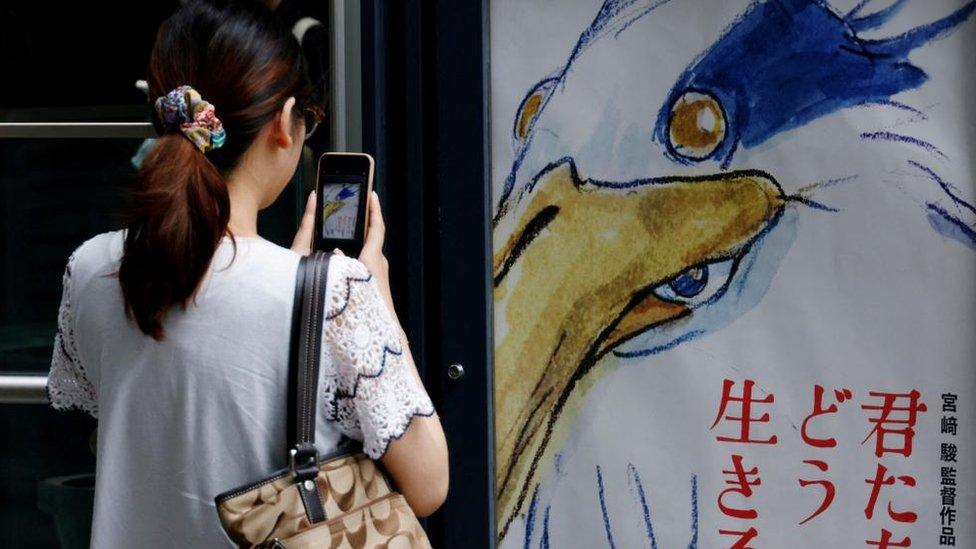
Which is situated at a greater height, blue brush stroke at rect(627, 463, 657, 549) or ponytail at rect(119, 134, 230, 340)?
ponytail at rect(119, 134, 230, 340)

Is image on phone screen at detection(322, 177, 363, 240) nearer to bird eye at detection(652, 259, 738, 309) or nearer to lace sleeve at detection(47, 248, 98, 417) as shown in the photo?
lace sleeve at detection(47, 248, 98, 417)

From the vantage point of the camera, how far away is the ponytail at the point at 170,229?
5.70ft

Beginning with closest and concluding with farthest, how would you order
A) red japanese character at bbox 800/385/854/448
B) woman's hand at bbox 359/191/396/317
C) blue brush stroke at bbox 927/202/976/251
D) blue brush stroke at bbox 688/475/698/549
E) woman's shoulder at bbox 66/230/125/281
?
woman's shoulder at bbox 66/230/125/281 → woman's hand at bbox 359/191/396/317 → blue brush stroke at bbox 927/202/976/251 → red japanese character at bbox 800/385/854/448 → blue brush stroke at bbox 688/475/698/549

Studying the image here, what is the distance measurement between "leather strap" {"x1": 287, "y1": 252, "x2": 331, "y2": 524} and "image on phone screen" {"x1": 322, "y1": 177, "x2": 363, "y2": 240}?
0.37 metres

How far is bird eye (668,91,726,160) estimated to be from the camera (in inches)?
106

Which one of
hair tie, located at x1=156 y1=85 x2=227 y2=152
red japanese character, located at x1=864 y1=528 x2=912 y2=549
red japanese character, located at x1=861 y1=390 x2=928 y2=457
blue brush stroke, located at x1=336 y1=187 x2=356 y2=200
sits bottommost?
red japanese character, located at x1=864 y1=528 x2=912 y2=549

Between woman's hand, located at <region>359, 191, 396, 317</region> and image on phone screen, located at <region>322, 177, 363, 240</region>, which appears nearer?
woman's hand, located at <region>359, 191, 396, 317</region>

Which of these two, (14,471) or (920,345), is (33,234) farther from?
(920,345)

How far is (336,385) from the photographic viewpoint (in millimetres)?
1750

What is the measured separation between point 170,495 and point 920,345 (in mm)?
1490

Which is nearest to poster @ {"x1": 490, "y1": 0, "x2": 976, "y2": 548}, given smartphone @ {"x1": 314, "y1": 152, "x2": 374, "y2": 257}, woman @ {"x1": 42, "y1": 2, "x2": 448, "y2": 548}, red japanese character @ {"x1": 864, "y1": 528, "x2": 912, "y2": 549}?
red japanese character @ {"x1": 864, "y1": 528, "x2": 912, "y2": 549}

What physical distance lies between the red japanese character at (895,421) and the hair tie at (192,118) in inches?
57.4

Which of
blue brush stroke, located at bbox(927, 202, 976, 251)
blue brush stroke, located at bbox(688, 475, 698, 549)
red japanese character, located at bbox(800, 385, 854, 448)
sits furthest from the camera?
blue brush stroke, located at bbox(688, 475, 698, 549)

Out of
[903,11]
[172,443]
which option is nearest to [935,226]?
[903,11]
